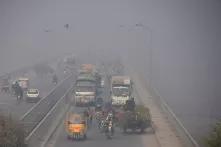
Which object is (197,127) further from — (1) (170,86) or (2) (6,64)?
(2) (6,64)

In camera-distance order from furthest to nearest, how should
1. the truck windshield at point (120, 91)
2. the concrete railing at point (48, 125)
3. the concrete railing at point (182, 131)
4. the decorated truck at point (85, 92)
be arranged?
1. the decorated truck at point (85, 92)
2. the truck windshield at point (120, 91)
3. the concrete railing at point (48, 125)
4. the concrete railing at point (182, 131)

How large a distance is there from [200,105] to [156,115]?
45.4ft

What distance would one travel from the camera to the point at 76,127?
48.1 m

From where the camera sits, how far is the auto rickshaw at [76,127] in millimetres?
47938

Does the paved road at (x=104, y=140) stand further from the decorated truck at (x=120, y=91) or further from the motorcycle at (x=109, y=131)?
the decorated truck at (x=120, y=91)

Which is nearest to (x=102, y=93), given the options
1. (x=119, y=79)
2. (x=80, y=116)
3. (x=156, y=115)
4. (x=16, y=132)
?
(x=119, y=79)

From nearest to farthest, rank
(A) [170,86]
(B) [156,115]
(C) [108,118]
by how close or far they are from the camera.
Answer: (C) [108,118] → (B) [156,115] → (A) [170,86]

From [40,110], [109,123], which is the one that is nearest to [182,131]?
[109,123]

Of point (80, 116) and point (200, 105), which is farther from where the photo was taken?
point (200, 105)

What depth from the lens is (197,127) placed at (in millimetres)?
54812

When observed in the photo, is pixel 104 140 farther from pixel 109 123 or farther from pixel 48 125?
pixel 48 125

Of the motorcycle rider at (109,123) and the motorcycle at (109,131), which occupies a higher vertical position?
the motorcycle rider at (109,123)

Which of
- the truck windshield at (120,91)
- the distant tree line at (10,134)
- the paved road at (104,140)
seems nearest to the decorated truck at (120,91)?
the truck windshield at (120,91)

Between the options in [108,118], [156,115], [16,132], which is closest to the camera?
[16,132]
